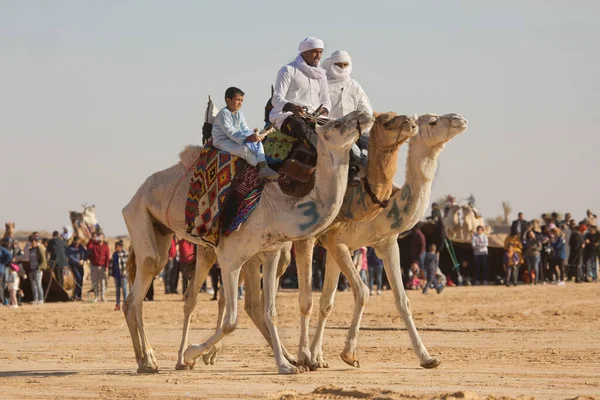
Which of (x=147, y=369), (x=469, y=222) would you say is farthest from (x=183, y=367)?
(x=469, y=222)

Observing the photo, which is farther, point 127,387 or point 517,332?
point 517,332

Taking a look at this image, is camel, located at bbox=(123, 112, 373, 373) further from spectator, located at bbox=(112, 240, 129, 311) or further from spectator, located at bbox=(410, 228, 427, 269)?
spectator, located at bbox=(410, 228, 427, 269)

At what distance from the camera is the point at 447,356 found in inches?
547

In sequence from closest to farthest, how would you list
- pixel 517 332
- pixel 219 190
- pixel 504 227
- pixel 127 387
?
pixel 127 387, pixel 219 190, pixel 517 332, pixel 504 227

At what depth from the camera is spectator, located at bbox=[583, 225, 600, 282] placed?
3309cm

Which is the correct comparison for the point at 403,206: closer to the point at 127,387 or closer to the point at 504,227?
the point at 127,387

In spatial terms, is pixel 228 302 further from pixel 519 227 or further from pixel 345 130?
pixel 519 227

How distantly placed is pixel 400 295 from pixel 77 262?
17.8 meters

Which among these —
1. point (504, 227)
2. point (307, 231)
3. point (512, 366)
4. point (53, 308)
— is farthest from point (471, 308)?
point (504, 227)

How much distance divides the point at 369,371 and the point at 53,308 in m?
15.2

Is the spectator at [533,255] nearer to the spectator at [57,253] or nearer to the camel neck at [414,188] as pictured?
the spectator at [57,253]

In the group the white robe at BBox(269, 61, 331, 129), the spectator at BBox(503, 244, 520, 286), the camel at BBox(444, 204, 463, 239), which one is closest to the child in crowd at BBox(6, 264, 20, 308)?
the spectator at BBox(503, 244, 520, 286)

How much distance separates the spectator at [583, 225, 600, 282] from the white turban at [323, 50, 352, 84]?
67.3 feet

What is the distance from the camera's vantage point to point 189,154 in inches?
521
